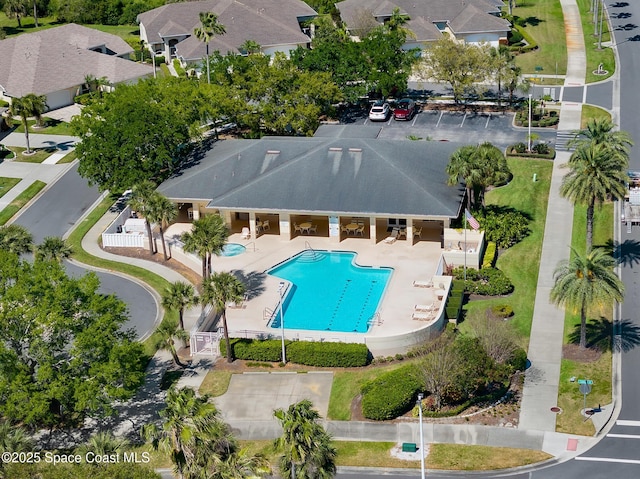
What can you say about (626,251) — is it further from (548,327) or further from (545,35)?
(545,35)

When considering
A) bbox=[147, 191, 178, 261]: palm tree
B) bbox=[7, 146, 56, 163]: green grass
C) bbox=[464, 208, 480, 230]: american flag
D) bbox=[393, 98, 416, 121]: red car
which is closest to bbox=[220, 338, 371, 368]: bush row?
bbox=[147, 191, 178, 261]: palm tree

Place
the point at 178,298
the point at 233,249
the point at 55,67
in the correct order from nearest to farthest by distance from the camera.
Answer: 1. the point at 178,298
2. the point at 233,249
3. the point at 55,67

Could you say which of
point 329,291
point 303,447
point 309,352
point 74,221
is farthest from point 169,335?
point 74,221

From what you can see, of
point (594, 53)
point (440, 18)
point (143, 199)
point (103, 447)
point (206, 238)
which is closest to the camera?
point (103, 447)

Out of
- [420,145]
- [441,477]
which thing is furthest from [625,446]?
[420,145]

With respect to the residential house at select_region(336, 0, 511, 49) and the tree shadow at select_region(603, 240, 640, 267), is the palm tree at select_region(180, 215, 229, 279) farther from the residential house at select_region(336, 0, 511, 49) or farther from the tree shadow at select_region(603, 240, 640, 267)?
the residential house at select_region(336, 0, 511, 49)

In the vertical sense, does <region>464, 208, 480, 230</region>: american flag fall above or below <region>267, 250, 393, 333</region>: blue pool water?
above
